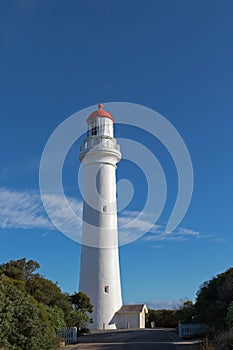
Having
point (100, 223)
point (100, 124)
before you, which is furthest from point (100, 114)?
point (100, 223)

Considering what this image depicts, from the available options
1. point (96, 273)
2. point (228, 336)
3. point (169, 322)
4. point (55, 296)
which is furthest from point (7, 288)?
point (169, 322)

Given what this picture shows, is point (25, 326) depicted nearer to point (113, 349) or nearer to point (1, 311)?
point (1, 311)

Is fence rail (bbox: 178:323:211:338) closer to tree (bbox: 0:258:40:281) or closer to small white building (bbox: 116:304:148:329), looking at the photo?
tree (bbox: 0:258:40:281)

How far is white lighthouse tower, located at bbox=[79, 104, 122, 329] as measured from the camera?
112ft

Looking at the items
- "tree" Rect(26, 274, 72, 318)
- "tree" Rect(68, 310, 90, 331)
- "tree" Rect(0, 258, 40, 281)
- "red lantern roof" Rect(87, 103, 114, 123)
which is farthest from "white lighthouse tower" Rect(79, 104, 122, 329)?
"tree" Rect(0, 258, 40, 281)

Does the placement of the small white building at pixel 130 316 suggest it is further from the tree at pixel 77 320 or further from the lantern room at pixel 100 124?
the lantern room at pixel 100 124

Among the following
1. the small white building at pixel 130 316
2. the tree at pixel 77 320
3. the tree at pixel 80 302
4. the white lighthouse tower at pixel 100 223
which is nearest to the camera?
the tree at pixel 77 320

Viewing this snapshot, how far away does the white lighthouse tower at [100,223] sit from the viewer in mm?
34000

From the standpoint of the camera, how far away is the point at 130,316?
36344 mm

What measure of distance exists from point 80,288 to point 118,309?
345 cm

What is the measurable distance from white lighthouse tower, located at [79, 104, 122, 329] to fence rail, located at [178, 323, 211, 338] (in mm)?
11547

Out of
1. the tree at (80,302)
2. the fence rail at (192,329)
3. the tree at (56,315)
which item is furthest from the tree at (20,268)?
the fence rail at (192,329)

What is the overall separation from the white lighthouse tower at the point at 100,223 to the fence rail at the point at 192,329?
1155 cm

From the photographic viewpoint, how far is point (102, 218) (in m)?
35.1
